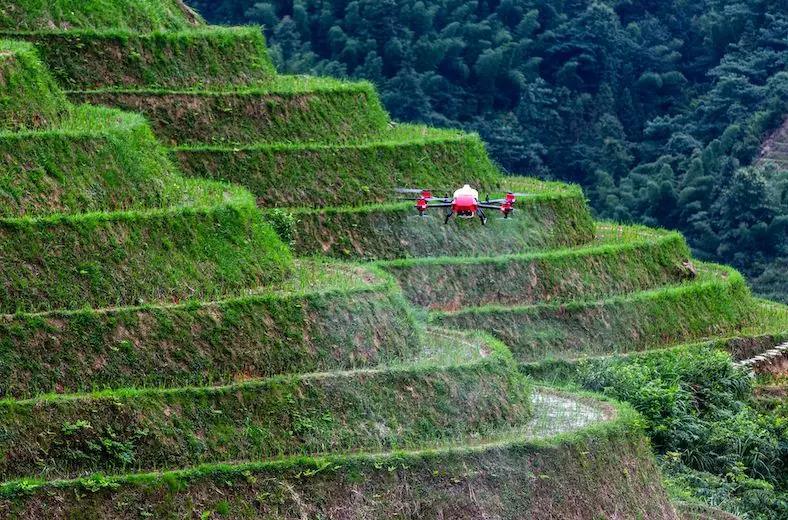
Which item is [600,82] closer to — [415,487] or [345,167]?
[345,167]

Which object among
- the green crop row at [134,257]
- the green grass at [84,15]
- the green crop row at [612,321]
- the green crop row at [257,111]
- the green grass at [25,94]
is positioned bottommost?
the green crop row at [612,321]

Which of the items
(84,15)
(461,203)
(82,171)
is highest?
(82,171)

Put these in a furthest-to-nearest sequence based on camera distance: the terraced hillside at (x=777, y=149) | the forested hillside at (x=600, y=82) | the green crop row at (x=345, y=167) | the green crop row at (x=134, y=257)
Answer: the terraced hillside at (x=777, y=149)
the forested hillside at (x=600, y=82)
the green crop row at (x=345, y=167)
the green crop row at (x=134, y=257)

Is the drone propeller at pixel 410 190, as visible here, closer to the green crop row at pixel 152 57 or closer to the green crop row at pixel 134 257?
the green crop row at pixel 152 57

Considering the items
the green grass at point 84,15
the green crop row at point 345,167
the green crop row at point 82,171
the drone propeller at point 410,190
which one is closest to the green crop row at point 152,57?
the green grass at point 84,15

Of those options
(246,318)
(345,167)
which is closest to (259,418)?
(246,318)
